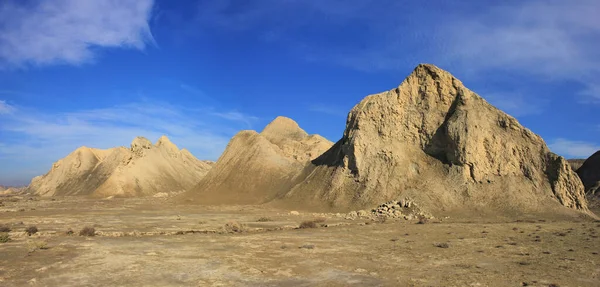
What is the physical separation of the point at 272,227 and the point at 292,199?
1716 cm

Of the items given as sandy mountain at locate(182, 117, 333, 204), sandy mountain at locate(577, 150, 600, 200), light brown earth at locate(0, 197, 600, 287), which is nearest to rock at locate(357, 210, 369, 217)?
light brown earth at locate(0, 197, 600, 287)

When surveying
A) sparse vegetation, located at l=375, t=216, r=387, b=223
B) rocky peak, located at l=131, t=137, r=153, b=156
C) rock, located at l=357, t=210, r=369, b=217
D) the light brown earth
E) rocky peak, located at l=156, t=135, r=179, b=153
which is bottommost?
the light brown earth

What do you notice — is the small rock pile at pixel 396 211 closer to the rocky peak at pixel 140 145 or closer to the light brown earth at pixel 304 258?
the light brown earth at pixel 304 258

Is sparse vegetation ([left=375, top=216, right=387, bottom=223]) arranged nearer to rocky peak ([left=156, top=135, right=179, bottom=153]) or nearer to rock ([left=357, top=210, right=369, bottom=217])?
rock ([left=357, top=210, right=369, bottom=217])

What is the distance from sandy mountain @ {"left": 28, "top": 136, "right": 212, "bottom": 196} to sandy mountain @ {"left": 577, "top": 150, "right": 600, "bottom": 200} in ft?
221

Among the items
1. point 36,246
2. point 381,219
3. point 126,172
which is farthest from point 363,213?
point 126,172

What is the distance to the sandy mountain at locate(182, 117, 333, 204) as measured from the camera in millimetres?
50812

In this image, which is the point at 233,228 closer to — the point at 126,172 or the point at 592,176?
the point at 592,176

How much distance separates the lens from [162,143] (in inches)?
3772

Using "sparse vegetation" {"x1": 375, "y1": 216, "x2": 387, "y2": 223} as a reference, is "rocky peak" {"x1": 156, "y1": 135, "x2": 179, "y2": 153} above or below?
above

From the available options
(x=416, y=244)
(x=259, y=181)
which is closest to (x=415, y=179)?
(x=416, y=244)

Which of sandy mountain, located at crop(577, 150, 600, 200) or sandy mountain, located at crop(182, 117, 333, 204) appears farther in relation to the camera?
sandy mountain, located at crop(182, 117, 333, 204)

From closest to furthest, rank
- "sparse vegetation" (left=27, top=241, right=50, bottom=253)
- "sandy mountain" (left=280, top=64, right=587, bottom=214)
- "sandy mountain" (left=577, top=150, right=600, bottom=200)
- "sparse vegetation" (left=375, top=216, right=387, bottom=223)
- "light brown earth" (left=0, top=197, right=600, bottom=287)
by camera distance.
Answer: "light brown earth" (left=0, top=197, right=600, bottom=287), "sparse vegetation" (left=27, top=241, right=50, bottom=253), "sparse vegetation" (left=375, top=216, right=387, bottom=223), "sandy mountain" (left=280, top=64, right=587, bottom=214), "sandy mountain" (left=577, top=150, right=600, bottom=200)

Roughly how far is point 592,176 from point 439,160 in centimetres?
3202
